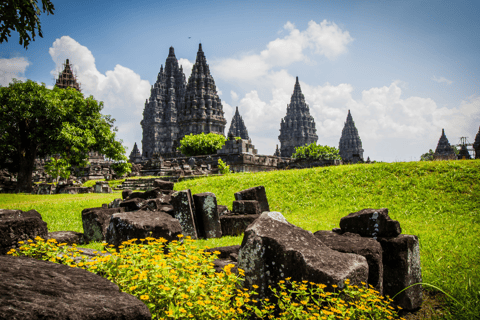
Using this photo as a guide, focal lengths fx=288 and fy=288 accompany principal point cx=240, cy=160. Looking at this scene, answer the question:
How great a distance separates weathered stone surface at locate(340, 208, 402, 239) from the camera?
370 cm

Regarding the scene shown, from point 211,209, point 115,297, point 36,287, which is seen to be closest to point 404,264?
point 115,297

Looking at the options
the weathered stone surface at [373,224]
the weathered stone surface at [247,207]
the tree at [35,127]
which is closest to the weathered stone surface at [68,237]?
the weathered stone surface at [247,207]

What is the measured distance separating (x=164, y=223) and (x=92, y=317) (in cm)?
296

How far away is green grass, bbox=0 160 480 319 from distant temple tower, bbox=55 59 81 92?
35748 mm

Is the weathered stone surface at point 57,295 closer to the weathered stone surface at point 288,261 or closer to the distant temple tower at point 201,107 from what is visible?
the weathered stone surface at point 288,261

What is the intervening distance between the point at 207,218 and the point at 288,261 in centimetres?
405

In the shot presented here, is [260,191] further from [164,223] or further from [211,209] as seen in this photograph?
[164,223]

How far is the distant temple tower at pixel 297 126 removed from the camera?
198 feet

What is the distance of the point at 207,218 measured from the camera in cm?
645

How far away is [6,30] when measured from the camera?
20.8 ft

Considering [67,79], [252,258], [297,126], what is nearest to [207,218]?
[252,258]

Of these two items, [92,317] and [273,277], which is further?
[273,277]

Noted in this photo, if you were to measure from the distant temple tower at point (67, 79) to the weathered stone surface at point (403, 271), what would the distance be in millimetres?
46353

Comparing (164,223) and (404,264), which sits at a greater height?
(164,223)
